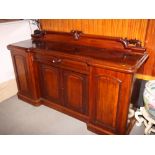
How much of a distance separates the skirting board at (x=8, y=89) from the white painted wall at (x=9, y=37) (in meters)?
0.06

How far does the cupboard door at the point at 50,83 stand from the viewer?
201 centimetres

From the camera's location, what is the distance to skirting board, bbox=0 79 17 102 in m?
2.47

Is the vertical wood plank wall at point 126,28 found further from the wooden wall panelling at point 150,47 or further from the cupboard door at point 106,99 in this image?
the cupboard door at point 106,99

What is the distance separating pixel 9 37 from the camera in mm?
2400

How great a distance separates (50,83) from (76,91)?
405 mm

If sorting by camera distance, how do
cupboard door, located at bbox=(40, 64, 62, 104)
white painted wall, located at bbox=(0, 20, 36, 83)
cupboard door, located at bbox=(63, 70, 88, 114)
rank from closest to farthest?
cupboard door, located at bbox=(63, 70, 88, 114) < cupboard door, located at bbox=(40, 64, 62, 104) < white painted wall, located at bbox=(0, 20, 36, 83)

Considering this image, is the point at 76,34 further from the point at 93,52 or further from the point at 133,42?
the point at 133,42

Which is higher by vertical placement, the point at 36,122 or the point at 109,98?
the point at 109,98

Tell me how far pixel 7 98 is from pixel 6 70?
16.8 inches

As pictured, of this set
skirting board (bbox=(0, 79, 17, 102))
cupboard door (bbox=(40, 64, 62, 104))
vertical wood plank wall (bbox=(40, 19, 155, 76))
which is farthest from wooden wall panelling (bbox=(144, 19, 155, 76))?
skirting board (bbox=(0, 79, 17, 102))

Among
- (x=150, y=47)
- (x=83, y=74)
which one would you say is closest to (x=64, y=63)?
(x=83, y=74)

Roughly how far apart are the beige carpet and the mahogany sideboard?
0.28 feet

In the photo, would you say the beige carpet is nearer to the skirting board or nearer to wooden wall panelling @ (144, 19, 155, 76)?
the skirting board

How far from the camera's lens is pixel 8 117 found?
2.16 metres
